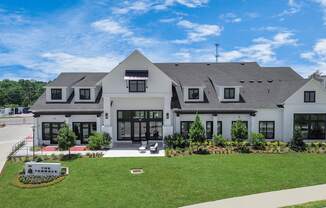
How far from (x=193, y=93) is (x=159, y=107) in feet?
13.2

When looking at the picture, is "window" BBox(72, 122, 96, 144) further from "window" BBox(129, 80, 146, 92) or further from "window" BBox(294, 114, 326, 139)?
"window" BBox(294, 114, 326, 139)

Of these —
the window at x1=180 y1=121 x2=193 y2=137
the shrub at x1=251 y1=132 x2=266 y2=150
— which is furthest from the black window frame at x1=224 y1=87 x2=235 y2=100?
the shrub at x1=251 y1=132 x2=266 y2=150

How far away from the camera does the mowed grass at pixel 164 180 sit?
51.0ft

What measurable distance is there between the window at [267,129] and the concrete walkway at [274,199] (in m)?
16.0

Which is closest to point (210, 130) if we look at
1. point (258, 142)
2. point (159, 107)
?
point (258, 142)

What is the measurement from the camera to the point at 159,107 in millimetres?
33281

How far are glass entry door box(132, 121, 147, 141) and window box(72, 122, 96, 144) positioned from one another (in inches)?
173

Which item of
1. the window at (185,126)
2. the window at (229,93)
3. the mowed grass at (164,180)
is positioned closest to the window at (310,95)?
the window at (229,93)

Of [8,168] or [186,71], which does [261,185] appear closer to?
[8,168]

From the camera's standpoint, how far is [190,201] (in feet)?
49.5

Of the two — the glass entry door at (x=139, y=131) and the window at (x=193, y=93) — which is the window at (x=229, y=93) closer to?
the window at (x=193, y=93)

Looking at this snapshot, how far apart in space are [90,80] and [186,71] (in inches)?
472

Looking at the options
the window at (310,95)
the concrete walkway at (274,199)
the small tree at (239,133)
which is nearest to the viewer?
the concrete walkway at (274,199)

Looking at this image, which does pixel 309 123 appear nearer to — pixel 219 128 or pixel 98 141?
pixel 219 128
